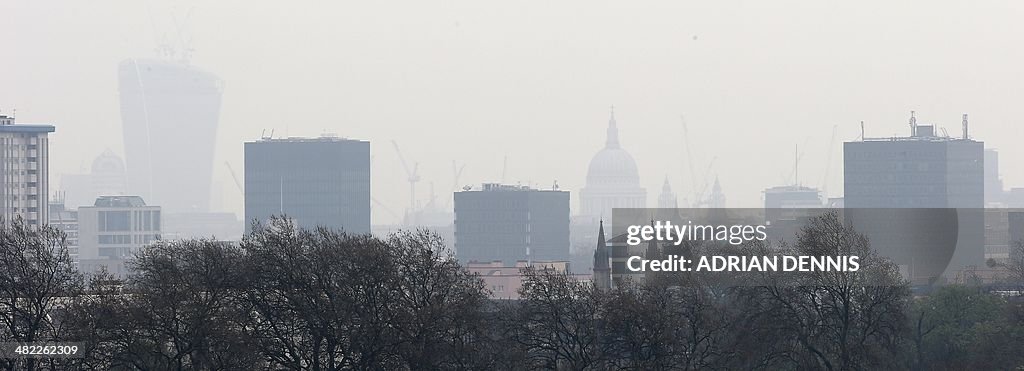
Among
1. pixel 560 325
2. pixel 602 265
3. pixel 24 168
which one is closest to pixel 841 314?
pixel 560 325

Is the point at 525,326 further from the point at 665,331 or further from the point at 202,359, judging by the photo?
the point at 202,359

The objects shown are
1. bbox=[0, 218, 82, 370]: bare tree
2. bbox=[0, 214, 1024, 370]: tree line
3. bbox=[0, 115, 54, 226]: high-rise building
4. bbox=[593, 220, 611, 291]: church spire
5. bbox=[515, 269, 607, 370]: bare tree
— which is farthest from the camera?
bbox=[0, 115, 54, 226]: high-rise building

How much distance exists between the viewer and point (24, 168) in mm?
194750

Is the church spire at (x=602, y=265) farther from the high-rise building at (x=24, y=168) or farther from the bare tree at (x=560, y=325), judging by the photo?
the high-rise building at (x=24, y=168)

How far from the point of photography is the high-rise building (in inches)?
7579

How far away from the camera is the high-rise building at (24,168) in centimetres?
19250

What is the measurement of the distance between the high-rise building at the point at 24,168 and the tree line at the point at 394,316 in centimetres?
A: 12965

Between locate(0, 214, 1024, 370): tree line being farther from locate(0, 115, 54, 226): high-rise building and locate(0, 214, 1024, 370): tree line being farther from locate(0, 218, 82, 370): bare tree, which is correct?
locate(0, 115, 54, 226): high-rise building

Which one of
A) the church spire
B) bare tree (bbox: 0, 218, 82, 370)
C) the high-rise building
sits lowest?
the church spire

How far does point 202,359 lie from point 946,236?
145m

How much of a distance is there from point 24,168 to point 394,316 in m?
141

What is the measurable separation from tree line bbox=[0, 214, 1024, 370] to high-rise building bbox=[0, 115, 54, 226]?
12965 cm

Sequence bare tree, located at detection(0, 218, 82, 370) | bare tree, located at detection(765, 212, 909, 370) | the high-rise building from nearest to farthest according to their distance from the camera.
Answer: bare tree, located at detection(0, 218, 82, 370) → bare tree, located at detection(765, 212, 909, 370) → the high-rise building

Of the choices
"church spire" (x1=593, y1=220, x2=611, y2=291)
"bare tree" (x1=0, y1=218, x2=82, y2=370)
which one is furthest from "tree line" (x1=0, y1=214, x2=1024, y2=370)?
"church spire" (x1=593, y1=220, x2=611, y2=291)
